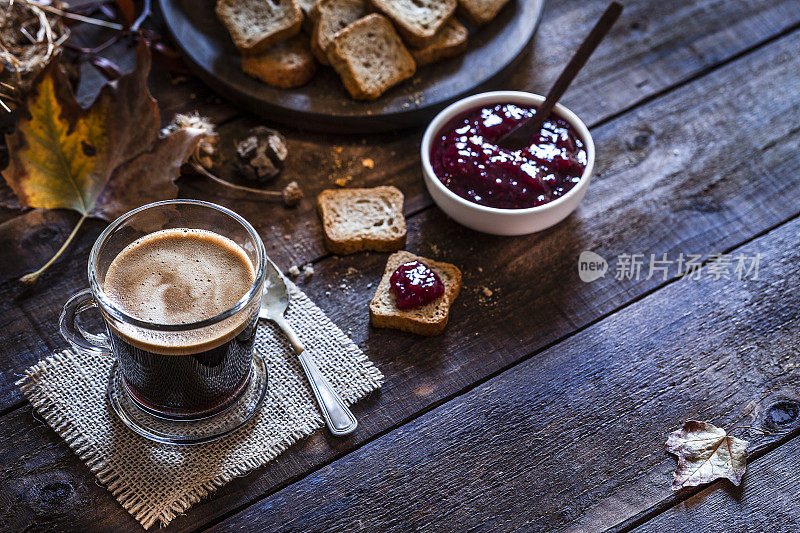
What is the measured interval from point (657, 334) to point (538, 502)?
0.52m

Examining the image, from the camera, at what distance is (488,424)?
1736 millimetres

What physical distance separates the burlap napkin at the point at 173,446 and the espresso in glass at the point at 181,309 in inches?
4.7

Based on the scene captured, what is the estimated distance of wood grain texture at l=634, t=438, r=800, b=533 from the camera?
1611 millimetres

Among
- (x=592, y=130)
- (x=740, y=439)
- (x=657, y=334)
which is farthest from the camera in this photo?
(x=592, y=130)

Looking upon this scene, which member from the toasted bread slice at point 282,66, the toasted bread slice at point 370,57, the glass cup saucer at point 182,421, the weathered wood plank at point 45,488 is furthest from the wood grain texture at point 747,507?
the toasted bread slice at point 282,66

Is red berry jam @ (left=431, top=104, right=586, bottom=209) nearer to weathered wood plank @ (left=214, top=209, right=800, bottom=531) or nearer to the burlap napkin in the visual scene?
weathered wood plank @ (left=214, top=209, right=800, bottom=531)

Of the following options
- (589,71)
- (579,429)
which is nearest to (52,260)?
(579,429)

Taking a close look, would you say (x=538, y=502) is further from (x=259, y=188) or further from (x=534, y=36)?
(x=534, y=36)

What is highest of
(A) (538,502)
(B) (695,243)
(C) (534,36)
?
(C) (534,36)

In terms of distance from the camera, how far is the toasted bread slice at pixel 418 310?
1825 mm

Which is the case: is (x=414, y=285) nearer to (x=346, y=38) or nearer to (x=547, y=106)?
(x=547, y=106)

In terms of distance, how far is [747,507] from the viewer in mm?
1635

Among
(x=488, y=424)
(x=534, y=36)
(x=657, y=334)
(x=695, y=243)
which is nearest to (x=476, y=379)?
(x=488, y=424)

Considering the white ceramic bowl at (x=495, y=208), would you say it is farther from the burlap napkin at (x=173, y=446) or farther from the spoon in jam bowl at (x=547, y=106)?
the burlap napkin at (x=173, y=446)
